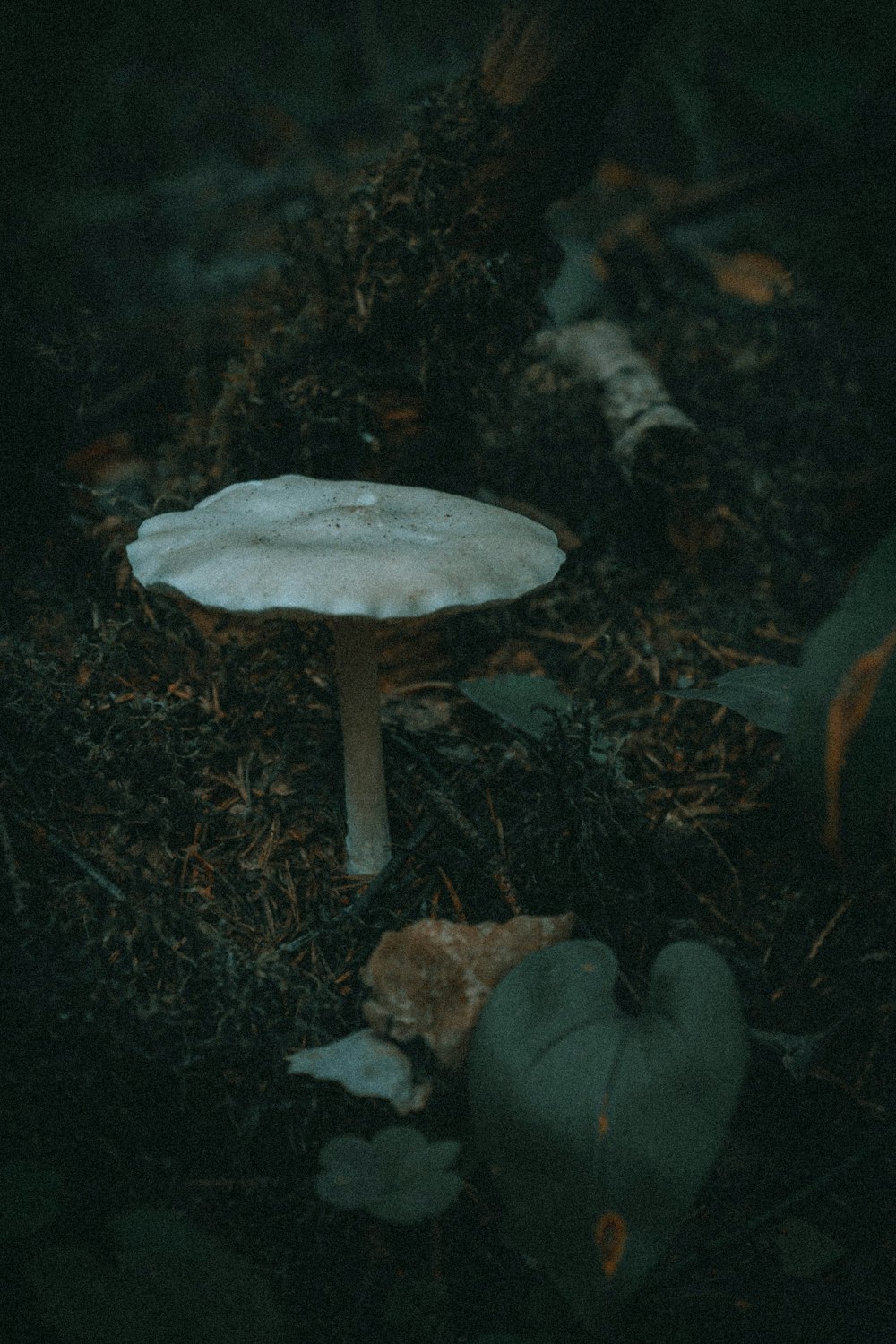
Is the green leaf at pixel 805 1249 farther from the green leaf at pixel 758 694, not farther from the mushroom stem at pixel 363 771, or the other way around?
the mushroom stem at pixel 363 771

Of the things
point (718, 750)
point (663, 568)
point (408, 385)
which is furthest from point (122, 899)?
point (663, 568)

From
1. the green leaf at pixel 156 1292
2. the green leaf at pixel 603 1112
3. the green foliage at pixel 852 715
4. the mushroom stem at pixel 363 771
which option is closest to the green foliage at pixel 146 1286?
the green leaf at pixel 156 1292

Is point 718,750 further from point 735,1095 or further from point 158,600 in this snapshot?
point 158,600

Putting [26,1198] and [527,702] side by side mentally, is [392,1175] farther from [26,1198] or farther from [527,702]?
[527,702]

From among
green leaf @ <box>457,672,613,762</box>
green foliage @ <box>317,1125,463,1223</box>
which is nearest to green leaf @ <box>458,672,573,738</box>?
green leaf @ <box>457,672,613,762</box>

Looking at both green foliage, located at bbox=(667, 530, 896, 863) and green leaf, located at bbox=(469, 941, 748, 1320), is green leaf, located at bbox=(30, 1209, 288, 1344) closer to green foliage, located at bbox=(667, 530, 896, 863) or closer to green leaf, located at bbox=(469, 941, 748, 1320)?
green leaf, located at bbox=(469, 941, 748, 1320)

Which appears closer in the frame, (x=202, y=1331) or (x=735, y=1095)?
(x=202, y=1331)
